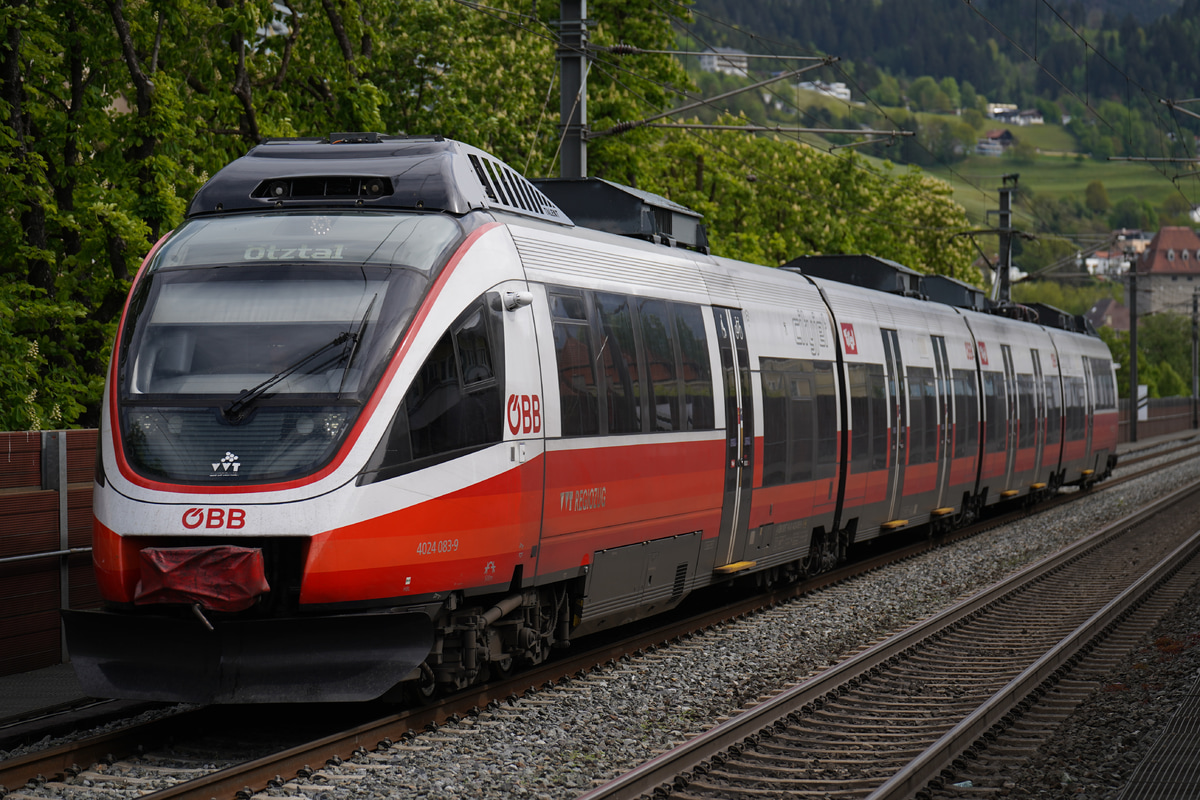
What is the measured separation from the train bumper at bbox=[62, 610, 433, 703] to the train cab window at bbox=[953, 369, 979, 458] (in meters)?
15.2

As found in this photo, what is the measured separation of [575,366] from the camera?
1016 cm

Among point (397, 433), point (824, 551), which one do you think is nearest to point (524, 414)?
point (397, 433)

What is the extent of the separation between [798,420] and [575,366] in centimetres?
525

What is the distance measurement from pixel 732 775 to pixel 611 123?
2237 cm

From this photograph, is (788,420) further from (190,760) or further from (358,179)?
(190,760)

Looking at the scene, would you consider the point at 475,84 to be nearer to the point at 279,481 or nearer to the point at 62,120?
the point at 62,120

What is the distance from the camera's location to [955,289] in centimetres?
2684

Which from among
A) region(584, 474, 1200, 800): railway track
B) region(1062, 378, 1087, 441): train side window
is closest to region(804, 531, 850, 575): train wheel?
Result: region(584, 474, 1200, 800): railway track

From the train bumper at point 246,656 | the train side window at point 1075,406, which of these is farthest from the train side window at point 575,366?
the train side window at point 1075,406

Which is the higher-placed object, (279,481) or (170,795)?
(279,481)

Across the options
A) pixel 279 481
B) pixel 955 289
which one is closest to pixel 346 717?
pixel 279 481

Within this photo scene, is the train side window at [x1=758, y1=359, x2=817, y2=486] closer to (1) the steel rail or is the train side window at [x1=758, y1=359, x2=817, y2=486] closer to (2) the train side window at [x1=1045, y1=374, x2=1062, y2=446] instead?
(1) the steel rail

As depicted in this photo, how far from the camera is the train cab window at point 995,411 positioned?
23938 mm

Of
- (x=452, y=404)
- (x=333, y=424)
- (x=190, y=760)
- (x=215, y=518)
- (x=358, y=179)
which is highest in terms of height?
(x=358, y=179)
